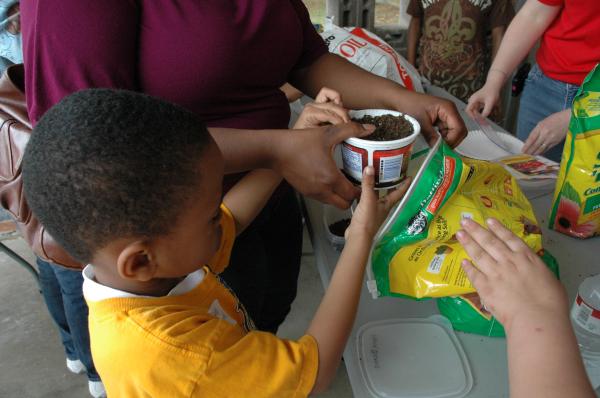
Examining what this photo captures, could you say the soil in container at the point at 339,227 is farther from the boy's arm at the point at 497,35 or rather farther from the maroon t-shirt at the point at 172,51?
the boy's arm at the point at 497,35

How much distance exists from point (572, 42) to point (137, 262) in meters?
1.46

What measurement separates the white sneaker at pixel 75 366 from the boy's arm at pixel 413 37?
2.27 m

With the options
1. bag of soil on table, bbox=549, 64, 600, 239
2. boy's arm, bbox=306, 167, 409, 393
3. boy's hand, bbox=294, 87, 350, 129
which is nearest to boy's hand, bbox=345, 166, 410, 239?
boy's arm, bbox=306, 167, 409, 393

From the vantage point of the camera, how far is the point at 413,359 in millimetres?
771

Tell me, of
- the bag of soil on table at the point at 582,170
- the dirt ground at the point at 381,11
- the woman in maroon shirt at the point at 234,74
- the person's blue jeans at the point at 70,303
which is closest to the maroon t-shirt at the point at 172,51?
the woman in maroon shirt at the point at 234,74

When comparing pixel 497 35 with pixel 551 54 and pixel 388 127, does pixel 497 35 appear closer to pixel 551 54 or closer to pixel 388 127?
pixel 551 54

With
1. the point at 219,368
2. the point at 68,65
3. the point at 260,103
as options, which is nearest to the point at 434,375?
the point at 219,368

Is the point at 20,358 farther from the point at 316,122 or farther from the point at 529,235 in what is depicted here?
the point at 529,235

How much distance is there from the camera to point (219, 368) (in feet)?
1.99

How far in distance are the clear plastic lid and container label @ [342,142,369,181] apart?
0.28 metres

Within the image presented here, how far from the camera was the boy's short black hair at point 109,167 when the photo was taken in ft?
1.78

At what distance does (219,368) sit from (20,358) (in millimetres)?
1782

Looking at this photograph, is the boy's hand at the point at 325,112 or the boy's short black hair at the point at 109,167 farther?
the boy's hand at the point at 325,112

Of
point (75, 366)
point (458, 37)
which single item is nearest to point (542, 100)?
point (458, 37)
